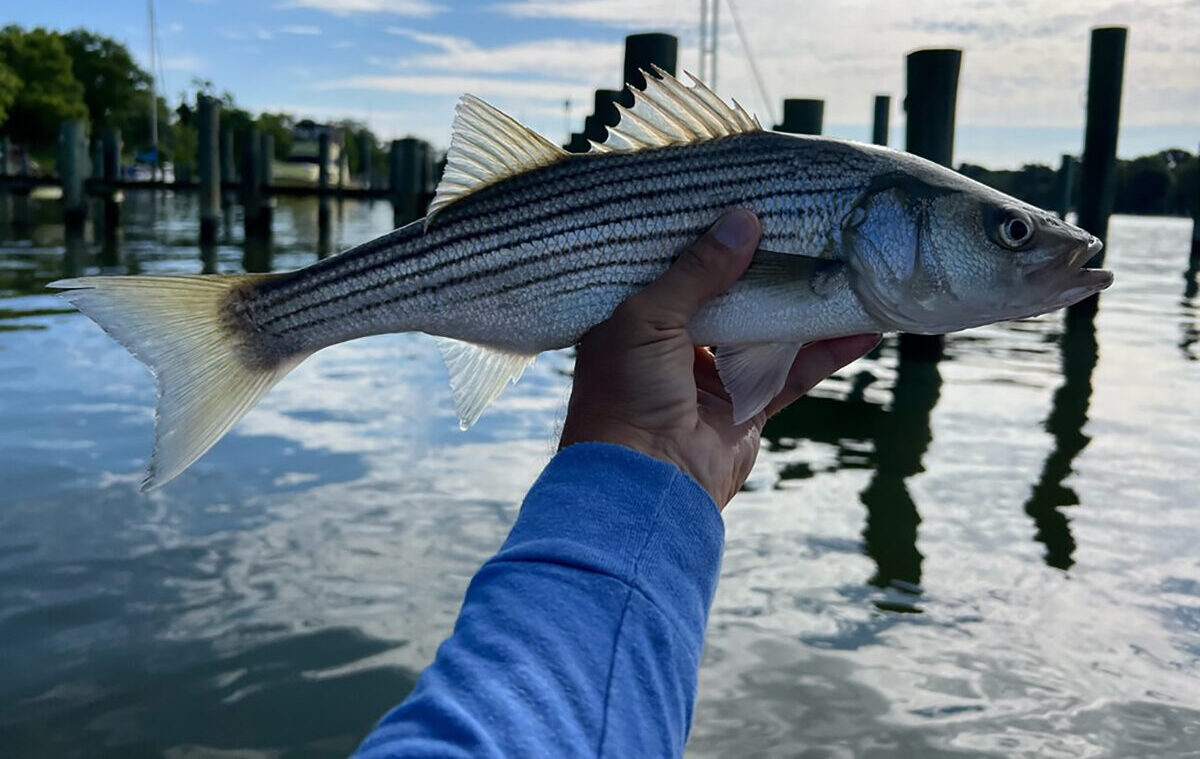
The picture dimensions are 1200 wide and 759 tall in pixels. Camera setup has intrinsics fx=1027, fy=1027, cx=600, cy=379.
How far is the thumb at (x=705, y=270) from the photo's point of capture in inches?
90.7

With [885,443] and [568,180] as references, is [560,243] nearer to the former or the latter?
[568,180]

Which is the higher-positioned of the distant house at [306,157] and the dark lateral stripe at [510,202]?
the distant house at [306,157]

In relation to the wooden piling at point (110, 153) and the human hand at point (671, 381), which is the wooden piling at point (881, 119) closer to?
the human hand at point (671, 381)

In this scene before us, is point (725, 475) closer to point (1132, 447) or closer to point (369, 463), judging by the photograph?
point (369, 463)

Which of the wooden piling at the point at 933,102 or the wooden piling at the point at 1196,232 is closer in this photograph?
the wooden piling at the point at 933,102

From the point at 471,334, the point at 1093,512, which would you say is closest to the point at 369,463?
the point at 471,334

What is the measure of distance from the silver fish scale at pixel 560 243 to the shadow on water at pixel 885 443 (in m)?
2.92

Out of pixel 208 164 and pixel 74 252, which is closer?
pixel 74 252

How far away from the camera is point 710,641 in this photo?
4.48 m

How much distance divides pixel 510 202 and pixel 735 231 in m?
0.61

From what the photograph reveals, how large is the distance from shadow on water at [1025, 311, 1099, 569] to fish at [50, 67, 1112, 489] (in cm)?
343

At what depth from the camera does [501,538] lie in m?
5.45

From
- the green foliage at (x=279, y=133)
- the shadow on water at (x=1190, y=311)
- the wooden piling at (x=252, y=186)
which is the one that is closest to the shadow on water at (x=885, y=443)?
the shadow on water at (x=1190, y=311)

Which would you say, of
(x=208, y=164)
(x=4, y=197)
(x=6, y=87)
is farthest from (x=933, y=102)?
(x=6, y=87)
